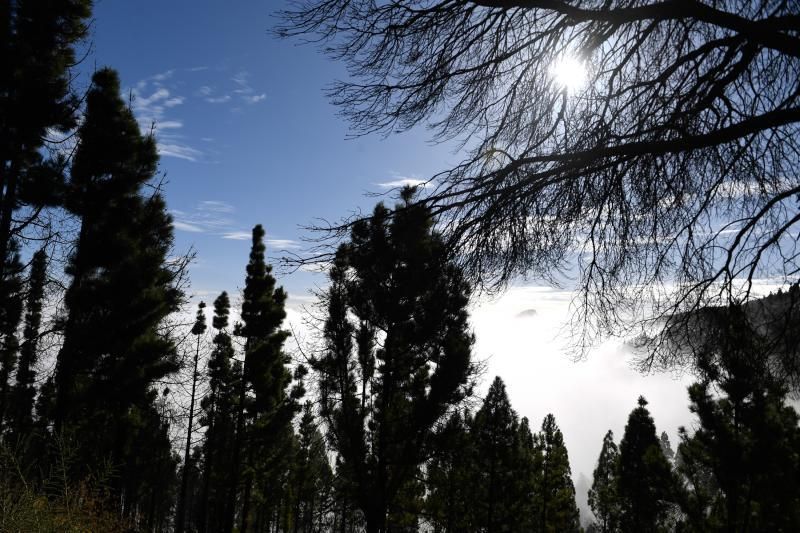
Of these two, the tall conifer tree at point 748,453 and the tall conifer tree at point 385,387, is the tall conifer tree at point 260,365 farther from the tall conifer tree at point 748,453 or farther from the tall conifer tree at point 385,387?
the tall conifer tree at point 748,453

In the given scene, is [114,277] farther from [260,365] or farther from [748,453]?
[748,453]

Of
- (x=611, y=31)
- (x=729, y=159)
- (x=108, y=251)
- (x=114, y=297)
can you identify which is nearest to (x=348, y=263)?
(x=611, y=31)

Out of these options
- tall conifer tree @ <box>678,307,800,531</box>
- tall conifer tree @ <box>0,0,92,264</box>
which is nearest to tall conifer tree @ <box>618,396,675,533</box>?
tall conifer tree @ <box>678,307,800,531</box>

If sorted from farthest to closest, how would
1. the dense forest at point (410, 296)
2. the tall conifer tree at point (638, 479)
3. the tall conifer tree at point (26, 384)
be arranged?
the tall conifer tree at point (638, 479), the tall conifer tree at point (26, 384), the dense forest at point (410, 296)

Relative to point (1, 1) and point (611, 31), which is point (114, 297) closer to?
point (1, 1)

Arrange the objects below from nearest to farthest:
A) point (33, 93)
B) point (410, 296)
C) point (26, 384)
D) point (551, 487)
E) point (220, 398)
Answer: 1. point (410, 296)
2. point (33, 93)
3. point (220, 398)
4. point (26, 384)
5. point (551, 487)

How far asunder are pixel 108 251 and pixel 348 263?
37.1ft

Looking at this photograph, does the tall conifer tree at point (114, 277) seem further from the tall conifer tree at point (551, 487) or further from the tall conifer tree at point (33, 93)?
the tall conifer tree at point (551, 487)

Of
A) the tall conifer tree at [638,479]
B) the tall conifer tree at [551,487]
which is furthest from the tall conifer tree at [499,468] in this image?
the tall conifer tree at [638,479]

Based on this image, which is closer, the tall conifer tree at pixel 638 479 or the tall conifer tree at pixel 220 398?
the tall conifer tree at pixel 220 398

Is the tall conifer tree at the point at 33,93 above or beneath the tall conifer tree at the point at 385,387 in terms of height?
above

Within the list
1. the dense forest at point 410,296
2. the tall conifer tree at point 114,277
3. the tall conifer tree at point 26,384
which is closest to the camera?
the dense forest at point 410,296

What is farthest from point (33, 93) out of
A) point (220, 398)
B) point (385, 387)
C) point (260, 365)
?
point (220, 398)

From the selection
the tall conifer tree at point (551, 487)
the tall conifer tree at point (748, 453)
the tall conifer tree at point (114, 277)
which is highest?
the tall conifer tree at point (114, 277)
